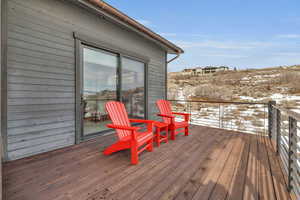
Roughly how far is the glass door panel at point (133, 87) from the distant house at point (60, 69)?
37 millimetres

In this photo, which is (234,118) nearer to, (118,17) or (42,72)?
(118,17)

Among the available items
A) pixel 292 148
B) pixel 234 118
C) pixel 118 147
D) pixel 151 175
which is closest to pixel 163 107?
pixel 118 147

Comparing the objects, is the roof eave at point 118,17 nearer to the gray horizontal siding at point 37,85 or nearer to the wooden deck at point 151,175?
the gray horizontal siding at point 37,85

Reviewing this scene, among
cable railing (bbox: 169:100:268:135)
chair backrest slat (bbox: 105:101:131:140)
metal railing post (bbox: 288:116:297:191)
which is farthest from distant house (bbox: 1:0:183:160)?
metal railing post (bbox: 288:116:297:191)

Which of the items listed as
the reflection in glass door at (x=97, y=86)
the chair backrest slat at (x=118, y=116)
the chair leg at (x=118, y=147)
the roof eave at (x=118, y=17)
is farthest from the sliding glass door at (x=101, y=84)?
the chair leg at (x=118, y=147)

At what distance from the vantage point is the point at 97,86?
10.4 feet

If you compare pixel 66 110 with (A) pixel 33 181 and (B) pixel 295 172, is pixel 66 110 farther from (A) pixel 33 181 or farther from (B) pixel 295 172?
(B) pixel 295 172

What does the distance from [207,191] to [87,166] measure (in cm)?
151

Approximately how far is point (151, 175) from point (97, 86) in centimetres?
221

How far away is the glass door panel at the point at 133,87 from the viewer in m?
3.81

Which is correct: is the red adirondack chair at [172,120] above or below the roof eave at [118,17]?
below

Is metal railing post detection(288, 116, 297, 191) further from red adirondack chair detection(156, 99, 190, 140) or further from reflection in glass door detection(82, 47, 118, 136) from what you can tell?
reflection in glass door detection(82, 47, 118, 136)

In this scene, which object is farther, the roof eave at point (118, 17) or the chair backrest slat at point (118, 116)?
the roof eave at point (118, 17)

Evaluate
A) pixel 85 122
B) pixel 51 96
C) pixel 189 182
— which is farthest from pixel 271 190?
pixel 51 96
